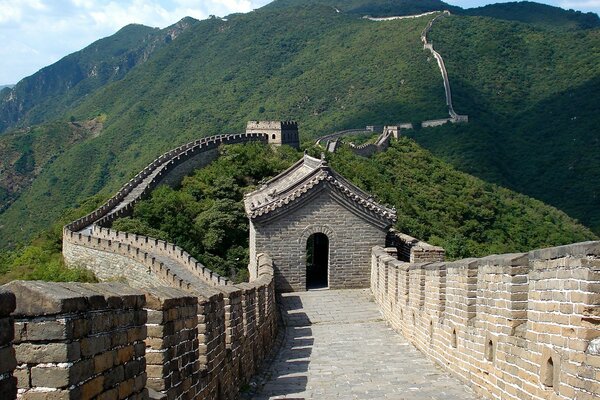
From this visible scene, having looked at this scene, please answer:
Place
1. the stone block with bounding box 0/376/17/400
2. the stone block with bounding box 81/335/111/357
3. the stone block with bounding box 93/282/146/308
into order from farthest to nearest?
the stone block with bounding box 93/282/146/308, the stone block with bounding box 81/335/111/357, the stone block with bounding box 0/376/17/400

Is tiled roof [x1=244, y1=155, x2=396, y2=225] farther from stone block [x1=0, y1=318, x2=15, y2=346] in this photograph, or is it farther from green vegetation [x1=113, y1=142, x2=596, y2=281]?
stone block [x1=0, y1=318, x2=15, y2=346]

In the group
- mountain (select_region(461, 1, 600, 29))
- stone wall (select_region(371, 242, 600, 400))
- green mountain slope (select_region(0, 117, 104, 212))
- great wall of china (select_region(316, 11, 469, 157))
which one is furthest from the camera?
mountain (select_region(461, 1, 600, 29))

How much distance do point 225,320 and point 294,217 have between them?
525 inches

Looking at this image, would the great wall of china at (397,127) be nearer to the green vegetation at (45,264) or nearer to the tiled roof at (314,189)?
the green vegetation at (45,264)

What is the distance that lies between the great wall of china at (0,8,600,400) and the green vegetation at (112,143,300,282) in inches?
636

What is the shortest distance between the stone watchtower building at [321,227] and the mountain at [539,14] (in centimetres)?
14253

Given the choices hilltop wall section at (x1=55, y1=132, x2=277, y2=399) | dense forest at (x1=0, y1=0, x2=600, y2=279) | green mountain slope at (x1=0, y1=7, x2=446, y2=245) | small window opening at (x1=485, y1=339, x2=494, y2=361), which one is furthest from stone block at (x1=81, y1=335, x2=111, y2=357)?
green mountain slope at (x1=0, y1=7, x2=446, y2=245)

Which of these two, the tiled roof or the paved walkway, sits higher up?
the tiled roof

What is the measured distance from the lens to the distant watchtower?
2357 inches

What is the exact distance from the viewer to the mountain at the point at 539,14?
163 metres

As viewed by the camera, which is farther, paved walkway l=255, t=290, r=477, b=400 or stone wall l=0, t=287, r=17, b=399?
paved walkway l=255, t=290, r=477, b=400

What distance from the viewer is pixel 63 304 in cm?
401

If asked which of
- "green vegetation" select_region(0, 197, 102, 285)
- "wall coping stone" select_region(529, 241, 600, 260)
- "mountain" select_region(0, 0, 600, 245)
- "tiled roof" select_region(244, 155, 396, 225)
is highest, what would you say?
"mountain" select_region(0, 0, 600, 245)

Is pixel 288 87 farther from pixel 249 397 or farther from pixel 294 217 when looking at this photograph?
pixel 249 397
